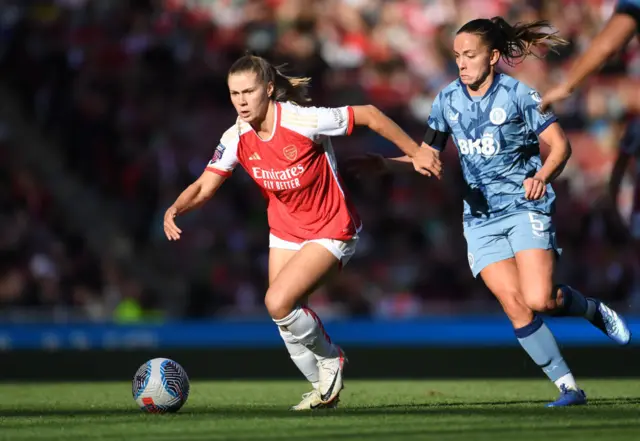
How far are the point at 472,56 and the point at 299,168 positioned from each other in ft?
4.07

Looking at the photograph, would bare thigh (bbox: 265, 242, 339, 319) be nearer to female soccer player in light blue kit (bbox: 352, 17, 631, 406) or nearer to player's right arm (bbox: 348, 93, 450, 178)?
player's right arm (bbox: 348, 93, 450, 178)

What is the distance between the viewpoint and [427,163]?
6.62 metres

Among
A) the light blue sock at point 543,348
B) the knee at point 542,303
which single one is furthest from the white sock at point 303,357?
the knee at point 542,303

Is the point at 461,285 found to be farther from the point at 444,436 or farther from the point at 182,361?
the point at 444,436

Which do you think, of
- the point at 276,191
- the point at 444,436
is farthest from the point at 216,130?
the point at 444,436

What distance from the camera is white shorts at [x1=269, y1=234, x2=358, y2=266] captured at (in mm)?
7082

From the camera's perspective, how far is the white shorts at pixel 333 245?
7.08 meters

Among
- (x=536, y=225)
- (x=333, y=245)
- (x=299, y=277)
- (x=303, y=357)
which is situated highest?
(x=536, y=225)

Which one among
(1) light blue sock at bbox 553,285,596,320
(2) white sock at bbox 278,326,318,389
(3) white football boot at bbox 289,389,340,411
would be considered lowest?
(3) white football boot at bbox 289,389,340,411

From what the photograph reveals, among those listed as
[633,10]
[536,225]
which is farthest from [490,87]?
[633,10]

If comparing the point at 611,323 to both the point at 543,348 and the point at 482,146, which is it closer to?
the point at 543,348

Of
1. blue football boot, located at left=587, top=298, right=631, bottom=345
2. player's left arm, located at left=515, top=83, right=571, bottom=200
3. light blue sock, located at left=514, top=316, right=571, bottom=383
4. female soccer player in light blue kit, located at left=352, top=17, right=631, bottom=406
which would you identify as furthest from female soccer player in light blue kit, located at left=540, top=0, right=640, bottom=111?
blue football boot, located at left=587, top=298, right=631, bottom=345

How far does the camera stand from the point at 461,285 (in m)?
16.0

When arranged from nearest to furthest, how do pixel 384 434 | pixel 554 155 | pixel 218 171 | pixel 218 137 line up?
1. pixel 384 434
2. pixel 554 155
3. pixel 218 171
4. pixel 218 137
